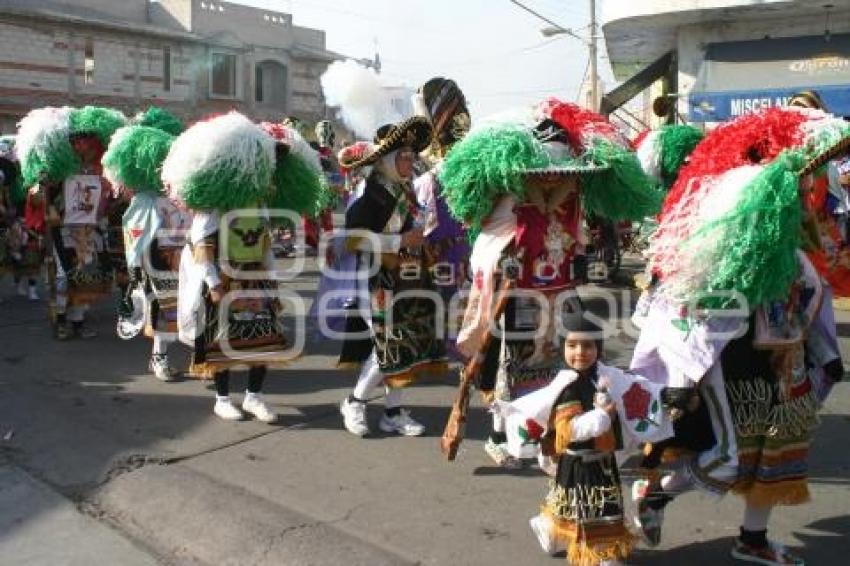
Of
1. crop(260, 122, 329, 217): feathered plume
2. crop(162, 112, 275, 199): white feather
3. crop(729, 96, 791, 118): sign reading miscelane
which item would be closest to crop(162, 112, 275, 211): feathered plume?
crop(162, 112, 275, 199): white feather

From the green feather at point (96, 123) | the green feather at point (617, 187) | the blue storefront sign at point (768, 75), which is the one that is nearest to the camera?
the green feather at point (617, 187)

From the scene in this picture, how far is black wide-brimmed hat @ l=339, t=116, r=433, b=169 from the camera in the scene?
4.93m

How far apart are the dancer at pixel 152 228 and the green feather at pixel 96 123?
0.85m

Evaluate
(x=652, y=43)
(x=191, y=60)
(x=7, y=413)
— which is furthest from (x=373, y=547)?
(x=191, y=60)

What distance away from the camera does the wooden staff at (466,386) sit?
383 cm

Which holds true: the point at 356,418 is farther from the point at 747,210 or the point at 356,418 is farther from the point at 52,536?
the point at 747,210

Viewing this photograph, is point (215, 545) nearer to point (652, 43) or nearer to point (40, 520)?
point (40, 520)

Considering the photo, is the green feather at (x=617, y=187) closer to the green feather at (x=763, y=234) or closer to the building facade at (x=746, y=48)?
the green feather at (x=763, y=234)

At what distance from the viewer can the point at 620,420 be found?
3191mm

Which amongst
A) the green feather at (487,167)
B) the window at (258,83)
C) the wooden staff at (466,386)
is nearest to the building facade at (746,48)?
the green feather at (487,167)

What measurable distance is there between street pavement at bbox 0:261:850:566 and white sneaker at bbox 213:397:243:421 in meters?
0.06

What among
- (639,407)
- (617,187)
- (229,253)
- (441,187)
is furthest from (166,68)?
(639,407)

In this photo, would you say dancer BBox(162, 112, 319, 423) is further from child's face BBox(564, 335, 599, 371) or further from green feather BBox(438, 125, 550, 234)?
child's face BBox(564, 335, 599, 371)

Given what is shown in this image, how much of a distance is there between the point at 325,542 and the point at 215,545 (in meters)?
0.50
